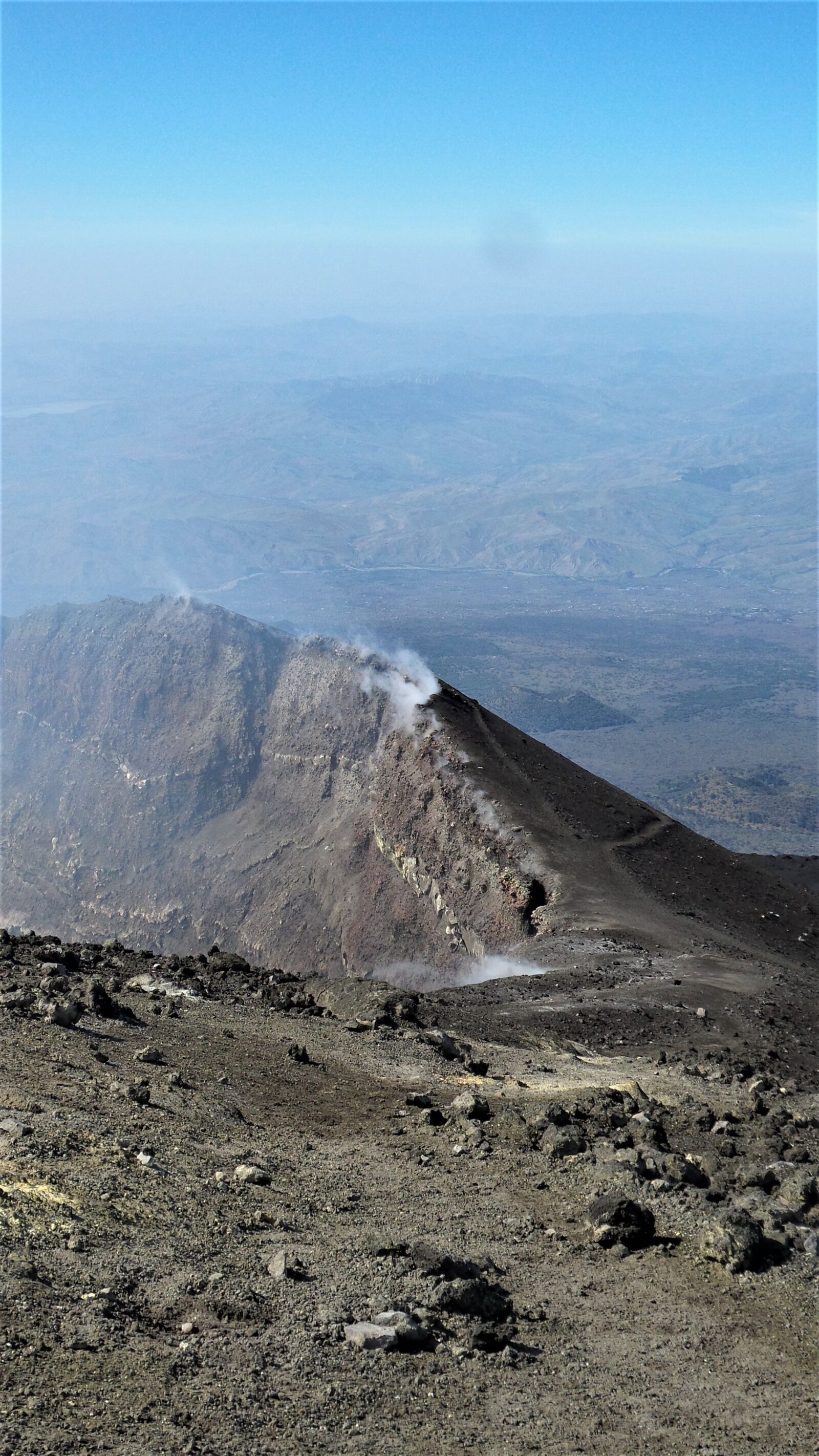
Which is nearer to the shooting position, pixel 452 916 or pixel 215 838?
pixel 452 916

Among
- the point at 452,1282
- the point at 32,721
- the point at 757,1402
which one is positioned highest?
the point at 32,721

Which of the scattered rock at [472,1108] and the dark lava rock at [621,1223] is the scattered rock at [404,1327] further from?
the scattered rock at [472,1108]

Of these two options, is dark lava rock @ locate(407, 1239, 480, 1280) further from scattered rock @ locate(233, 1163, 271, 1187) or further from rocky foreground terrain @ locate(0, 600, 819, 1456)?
scattered rock @ locate(233, 1163, 271, 1187)

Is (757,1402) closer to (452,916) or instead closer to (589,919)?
(589,919)

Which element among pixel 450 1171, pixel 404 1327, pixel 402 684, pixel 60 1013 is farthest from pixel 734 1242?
pixel 402 684

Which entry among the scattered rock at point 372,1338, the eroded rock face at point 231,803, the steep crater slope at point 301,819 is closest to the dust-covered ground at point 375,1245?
the scattered rock at point 372,1338

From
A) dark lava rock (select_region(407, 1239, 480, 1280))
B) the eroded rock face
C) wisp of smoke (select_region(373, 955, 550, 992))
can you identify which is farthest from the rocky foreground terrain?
the eroded rock face

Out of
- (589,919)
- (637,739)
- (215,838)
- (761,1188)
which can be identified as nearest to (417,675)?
(215,838)

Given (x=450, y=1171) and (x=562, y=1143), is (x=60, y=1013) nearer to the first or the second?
(x=450, y=1171)
